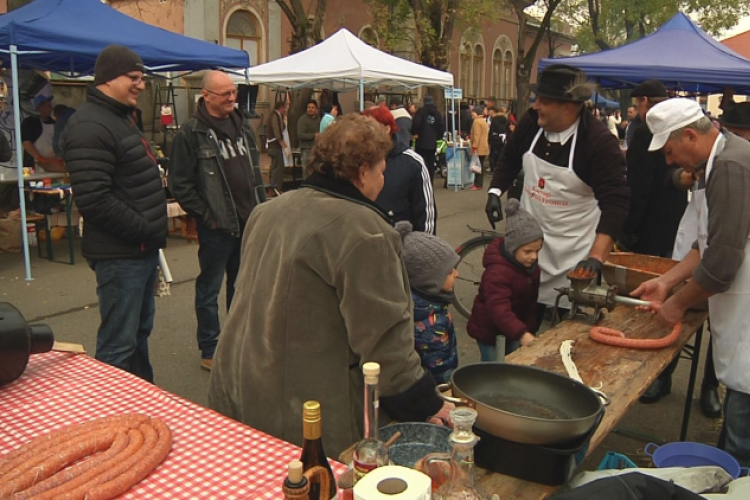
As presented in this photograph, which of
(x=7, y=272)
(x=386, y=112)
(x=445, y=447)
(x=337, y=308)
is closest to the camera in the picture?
(x=445, y=447)

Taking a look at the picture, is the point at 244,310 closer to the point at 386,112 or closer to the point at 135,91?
the point at 135,91

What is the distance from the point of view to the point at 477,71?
35.1m

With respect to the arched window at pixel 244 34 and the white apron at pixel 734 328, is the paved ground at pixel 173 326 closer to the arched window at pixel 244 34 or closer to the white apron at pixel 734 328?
the white apron at pixel 734 328

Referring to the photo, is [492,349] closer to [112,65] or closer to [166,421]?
[166,421]

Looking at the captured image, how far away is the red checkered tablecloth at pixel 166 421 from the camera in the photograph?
1.71 metres

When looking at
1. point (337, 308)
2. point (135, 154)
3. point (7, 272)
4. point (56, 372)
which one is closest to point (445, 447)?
point (337, 308)

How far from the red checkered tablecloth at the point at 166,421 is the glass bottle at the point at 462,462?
426 millimetres

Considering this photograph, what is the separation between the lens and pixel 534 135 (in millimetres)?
4238

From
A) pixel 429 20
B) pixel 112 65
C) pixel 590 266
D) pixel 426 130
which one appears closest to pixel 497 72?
pixel 429 20

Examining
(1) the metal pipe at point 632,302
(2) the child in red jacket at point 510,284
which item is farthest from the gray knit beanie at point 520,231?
(1) the metal pipe at point 632,302

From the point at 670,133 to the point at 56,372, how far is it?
260 cm

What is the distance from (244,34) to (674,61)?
47.0 ft

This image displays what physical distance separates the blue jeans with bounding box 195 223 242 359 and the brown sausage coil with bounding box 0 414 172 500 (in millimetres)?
2643

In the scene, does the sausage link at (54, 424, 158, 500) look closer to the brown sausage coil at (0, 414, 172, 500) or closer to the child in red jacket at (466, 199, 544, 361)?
the brown sausage coil at (0, 414, 172, 500)
